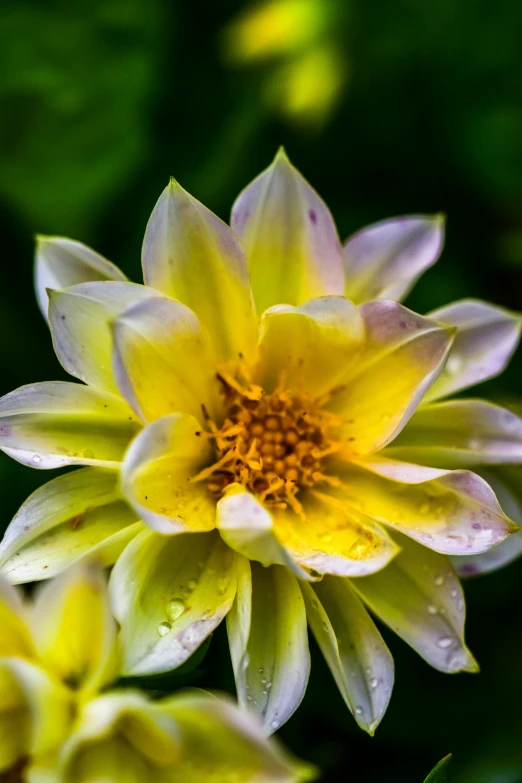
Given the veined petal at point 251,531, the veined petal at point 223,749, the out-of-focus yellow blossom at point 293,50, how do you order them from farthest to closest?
the out-of-focus yellow blossom at point 293,50 < the veined petal at point 251,531 < the veined petal at point 223,749

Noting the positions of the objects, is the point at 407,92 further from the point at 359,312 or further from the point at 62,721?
the point at 62,721

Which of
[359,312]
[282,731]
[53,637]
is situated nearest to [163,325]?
[359,312]

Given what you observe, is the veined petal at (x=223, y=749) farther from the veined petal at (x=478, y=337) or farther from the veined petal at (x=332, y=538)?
the veined petal at (x=478, y=337)

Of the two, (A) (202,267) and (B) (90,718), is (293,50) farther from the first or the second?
(B) (90,718)

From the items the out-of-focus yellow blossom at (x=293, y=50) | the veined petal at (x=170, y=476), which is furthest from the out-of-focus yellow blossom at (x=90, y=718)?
the out-of-focus yellow blossom at (x=293, y=50)

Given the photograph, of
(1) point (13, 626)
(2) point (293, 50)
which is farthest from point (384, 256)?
(2) point (293, 50)

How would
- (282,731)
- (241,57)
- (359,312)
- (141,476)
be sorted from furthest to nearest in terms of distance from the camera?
(241,57), (282,731), (359,312), (141,476)
